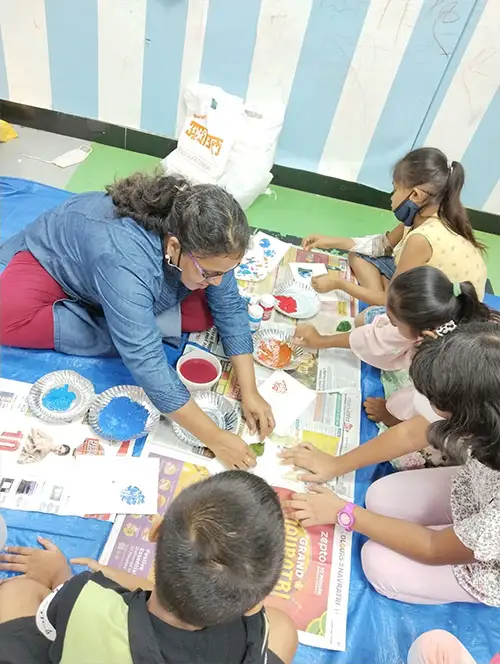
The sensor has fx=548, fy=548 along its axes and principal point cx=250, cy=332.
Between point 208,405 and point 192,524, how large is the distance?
88 centimetres

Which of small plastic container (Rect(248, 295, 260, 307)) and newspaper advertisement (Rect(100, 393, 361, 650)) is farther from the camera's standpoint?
small plastic container (Rect(248, 295, 260, 307))

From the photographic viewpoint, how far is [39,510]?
1343 millimetres

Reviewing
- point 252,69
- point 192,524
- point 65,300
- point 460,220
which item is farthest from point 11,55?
point 192,524

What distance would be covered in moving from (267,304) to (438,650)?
3.74 feet

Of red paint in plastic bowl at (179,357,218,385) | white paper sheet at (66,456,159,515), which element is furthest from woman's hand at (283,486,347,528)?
red paint in plastic bowl at (179,357,218,385)

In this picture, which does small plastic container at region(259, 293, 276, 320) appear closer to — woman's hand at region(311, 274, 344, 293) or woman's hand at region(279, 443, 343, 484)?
woman's hand at region(311, 274, 344, 293)

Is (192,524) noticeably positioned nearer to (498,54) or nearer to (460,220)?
(460,220)

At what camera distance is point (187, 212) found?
132cm

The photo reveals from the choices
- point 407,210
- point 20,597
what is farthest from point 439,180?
point 20,597

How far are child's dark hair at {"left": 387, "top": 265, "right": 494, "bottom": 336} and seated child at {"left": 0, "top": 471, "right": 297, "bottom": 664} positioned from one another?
79 cm

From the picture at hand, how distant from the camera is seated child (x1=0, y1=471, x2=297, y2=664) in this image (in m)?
0.73

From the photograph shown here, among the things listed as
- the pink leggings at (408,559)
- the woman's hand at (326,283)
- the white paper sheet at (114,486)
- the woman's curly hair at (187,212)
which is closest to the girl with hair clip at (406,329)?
the pink leggings at (408,559)

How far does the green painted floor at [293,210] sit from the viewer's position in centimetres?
253

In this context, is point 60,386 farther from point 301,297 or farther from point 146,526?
point 301,297
